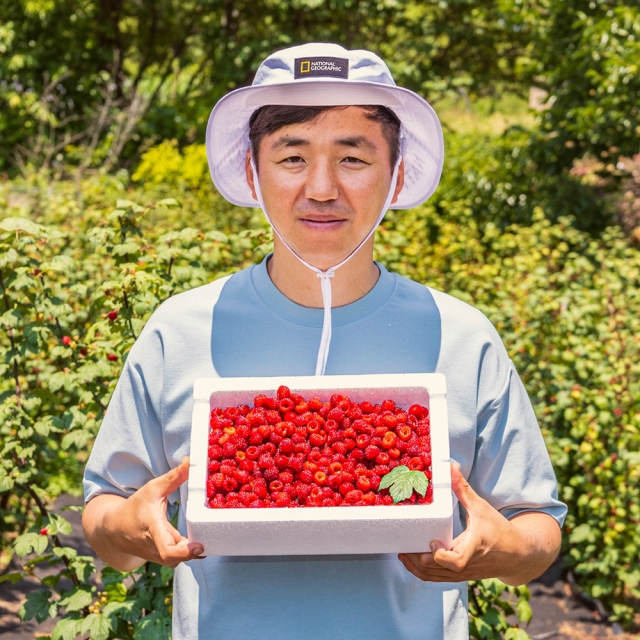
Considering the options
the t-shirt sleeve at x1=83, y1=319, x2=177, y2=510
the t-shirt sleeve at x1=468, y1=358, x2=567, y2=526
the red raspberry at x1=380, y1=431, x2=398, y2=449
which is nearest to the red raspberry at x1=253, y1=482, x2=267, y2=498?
the red raspberry at x1=380, y1=431, x2=398, y2=449

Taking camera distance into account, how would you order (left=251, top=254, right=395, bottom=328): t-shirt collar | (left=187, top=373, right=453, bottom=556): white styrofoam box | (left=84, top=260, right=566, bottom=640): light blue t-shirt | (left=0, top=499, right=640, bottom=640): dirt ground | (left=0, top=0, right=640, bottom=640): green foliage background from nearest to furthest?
(left=187, top=373, right=453, bottom=556): white styrofoam box → (left=84, top=260, right=566, bottom=640): light blue t-shirt → (left=251, top=254, right=395, bottom=328): t-shirt collar → (left=0, top=0, right=640, bottom=640): green foliage background → (left=0, top=499, right=640, bottom=640): dirt ground

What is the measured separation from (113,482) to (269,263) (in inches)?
22.2

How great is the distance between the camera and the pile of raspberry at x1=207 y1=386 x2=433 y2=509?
1.21 m

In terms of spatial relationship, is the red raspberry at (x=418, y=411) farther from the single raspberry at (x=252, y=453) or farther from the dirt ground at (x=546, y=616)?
the dirt ground at (x=546, y=616)

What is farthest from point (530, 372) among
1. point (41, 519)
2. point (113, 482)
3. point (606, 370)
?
point (113, 482)

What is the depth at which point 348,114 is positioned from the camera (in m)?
1.43

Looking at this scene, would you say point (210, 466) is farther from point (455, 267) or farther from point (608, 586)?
point (455, 267)

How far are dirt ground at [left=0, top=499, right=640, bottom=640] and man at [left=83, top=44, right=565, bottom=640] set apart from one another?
2.86 metres

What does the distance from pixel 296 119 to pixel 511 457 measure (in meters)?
0.78

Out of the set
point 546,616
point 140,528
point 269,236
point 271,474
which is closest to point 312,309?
point 271,474

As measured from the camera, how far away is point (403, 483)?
119 cm

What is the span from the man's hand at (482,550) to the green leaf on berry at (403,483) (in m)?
0.07

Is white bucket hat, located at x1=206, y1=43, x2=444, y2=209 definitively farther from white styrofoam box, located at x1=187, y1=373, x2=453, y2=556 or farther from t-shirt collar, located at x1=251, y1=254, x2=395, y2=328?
white styrofoam box, located at x1=187, y1=373, x2=453, y2=556

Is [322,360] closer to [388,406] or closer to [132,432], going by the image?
[388,406]
